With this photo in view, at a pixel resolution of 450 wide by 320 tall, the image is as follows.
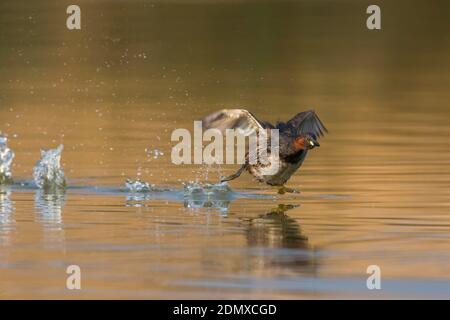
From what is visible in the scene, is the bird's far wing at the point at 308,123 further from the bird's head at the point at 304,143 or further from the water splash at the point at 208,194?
the water splash at the point at 208,194

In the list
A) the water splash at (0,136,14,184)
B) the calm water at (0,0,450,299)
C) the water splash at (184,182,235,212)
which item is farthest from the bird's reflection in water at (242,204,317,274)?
the water splash at (0,136,14,184)

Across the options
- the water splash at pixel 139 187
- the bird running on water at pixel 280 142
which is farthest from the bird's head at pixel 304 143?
the water splash at pixel 139 187

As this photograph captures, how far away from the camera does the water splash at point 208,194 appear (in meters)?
14.8

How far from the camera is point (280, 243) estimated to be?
1248 centimetres

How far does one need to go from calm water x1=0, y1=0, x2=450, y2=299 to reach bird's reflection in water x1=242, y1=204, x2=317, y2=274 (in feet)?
0.07

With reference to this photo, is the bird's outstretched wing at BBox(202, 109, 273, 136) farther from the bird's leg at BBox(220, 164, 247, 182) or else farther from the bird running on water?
the bird's leg at BBox(220, 164, 247, 182)

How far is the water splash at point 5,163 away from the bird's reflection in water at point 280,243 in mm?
3181

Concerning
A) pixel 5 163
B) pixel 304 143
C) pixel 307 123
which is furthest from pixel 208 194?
pixel 5 163

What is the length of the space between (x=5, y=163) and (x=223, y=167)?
8.37 feet

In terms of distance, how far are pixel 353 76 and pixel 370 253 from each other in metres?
15.6

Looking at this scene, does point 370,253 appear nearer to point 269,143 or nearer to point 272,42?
point 269,143

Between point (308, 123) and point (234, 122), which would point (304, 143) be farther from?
point (308, 123)

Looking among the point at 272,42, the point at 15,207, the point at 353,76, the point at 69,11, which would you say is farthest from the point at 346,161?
the point at 69,11

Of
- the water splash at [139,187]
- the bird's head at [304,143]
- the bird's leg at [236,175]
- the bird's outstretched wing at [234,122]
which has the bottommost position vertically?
the water splash at [139,187]
